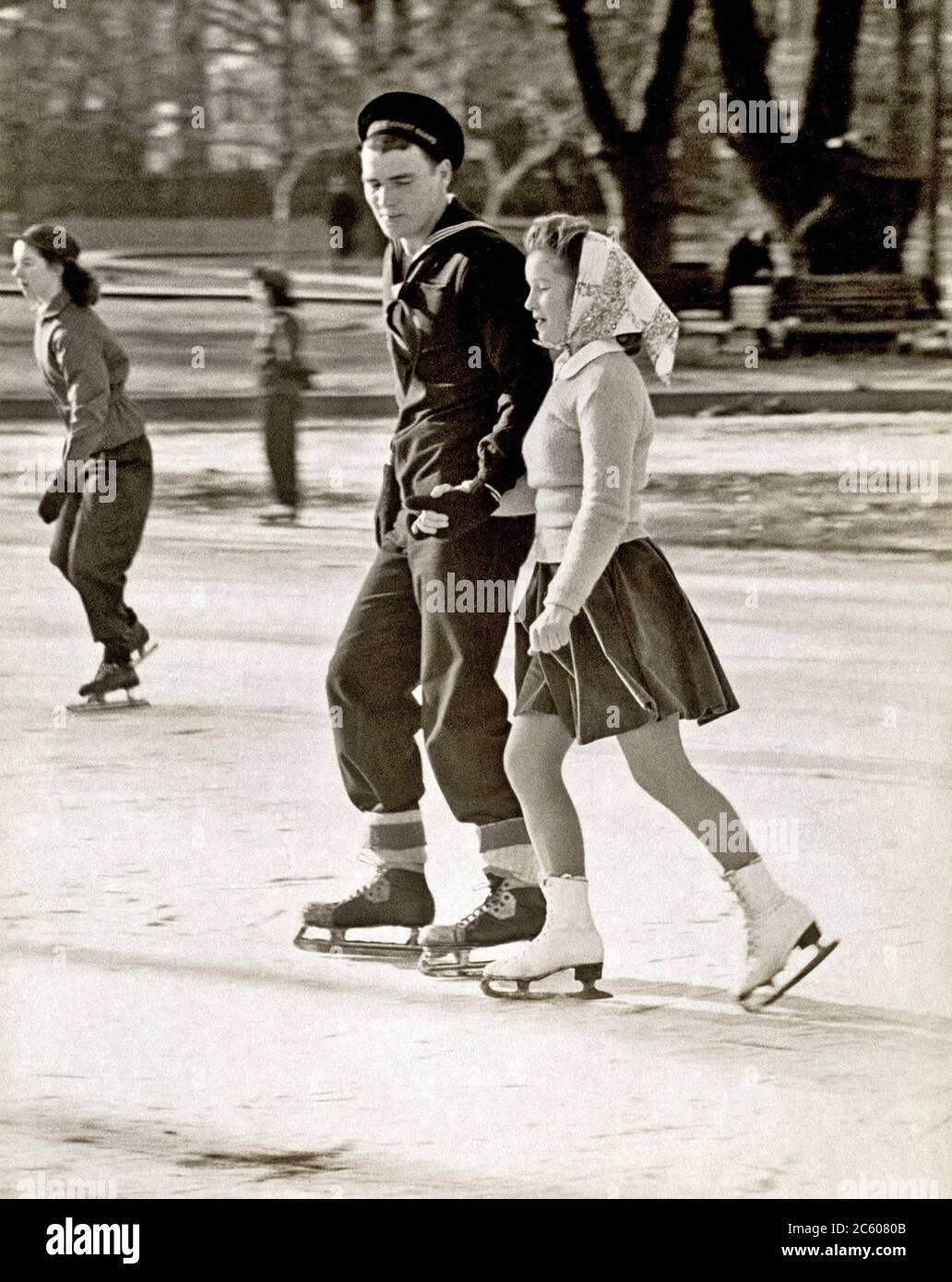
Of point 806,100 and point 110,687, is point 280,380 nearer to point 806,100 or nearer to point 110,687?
point 110,687

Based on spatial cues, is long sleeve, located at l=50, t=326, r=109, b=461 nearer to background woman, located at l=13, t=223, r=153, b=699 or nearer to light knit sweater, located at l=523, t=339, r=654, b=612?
background woman, located at l=13, t=223, r=153, b=699

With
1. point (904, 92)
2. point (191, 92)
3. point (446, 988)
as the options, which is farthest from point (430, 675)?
point (191, 92)

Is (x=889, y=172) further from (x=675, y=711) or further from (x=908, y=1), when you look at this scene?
(x=675, y=711)

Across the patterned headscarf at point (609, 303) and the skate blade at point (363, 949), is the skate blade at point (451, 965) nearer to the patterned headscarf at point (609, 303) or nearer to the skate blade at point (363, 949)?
the skate blade at point (363, 949)

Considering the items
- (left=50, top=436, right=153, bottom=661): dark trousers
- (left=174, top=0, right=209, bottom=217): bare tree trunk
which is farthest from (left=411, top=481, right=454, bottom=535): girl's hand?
(left=174, top=0, right=209, bottom=217): bare tree trunk

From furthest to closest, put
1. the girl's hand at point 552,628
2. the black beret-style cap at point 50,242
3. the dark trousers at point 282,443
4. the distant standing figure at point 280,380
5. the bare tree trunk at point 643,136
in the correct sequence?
the bare tree trunk at point 643,136 < the dark trousers at point 282,443 < the distant standing figure at point 280,380 < the black beret-style cap at point 50,242 < the girl's hand at point 552,628

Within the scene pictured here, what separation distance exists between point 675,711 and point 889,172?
9783 mm

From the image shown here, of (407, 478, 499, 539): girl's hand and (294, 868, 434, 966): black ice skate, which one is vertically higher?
(407, 478, 499, 539): girl's hand

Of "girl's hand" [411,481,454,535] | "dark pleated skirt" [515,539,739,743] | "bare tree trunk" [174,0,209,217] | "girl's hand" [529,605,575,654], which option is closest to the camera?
"girl's hand" [529,605,575,654]

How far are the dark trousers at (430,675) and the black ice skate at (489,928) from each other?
0.18 m

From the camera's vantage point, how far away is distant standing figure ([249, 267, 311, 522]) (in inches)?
398

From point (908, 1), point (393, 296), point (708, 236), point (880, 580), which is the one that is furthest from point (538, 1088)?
point (708, 236)

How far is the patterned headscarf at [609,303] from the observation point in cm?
429

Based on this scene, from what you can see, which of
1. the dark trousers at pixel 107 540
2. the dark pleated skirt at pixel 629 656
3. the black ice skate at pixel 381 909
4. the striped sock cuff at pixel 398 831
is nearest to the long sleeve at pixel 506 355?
the dark pleated skirt at pixel 629 656
